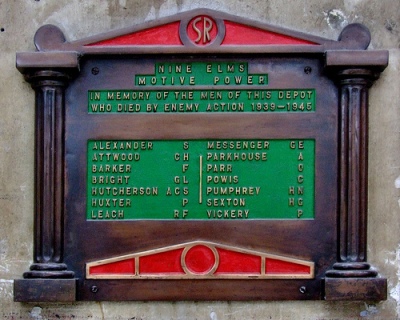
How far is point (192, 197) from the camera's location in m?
4.36

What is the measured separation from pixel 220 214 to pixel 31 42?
1.80 m

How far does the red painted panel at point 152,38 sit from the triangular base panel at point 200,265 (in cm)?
141

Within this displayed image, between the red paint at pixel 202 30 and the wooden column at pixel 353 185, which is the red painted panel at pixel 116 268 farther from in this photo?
the red paint at pixel 202 30

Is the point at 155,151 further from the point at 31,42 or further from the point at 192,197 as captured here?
the point at 31,42

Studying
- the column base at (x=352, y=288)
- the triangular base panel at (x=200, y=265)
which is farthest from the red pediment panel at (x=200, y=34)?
the column base at (x=352, y=288)

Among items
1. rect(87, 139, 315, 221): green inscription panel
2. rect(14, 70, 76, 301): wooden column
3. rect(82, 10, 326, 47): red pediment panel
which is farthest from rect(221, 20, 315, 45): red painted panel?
rect(14, 70, 76, 301): wooden column

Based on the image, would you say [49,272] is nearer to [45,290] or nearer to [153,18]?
[45,290]

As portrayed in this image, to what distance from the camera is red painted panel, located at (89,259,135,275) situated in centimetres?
431

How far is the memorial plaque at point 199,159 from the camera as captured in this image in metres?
4.29

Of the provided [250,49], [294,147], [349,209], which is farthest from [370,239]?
[250,49]

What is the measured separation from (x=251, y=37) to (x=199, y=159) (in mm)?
922

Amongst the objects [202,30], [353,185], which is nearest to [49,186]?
[202,30]

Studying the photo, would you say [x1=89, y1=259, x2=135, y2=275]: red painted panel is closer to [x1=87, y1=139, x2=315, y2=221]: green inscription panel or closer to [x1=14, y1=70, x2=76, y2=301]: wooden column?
[x1=14, y1=70, x2=76, y2=301]: wooden column

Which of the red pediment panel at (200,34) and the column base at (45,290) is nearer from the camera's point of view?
the column base at (45,290)
